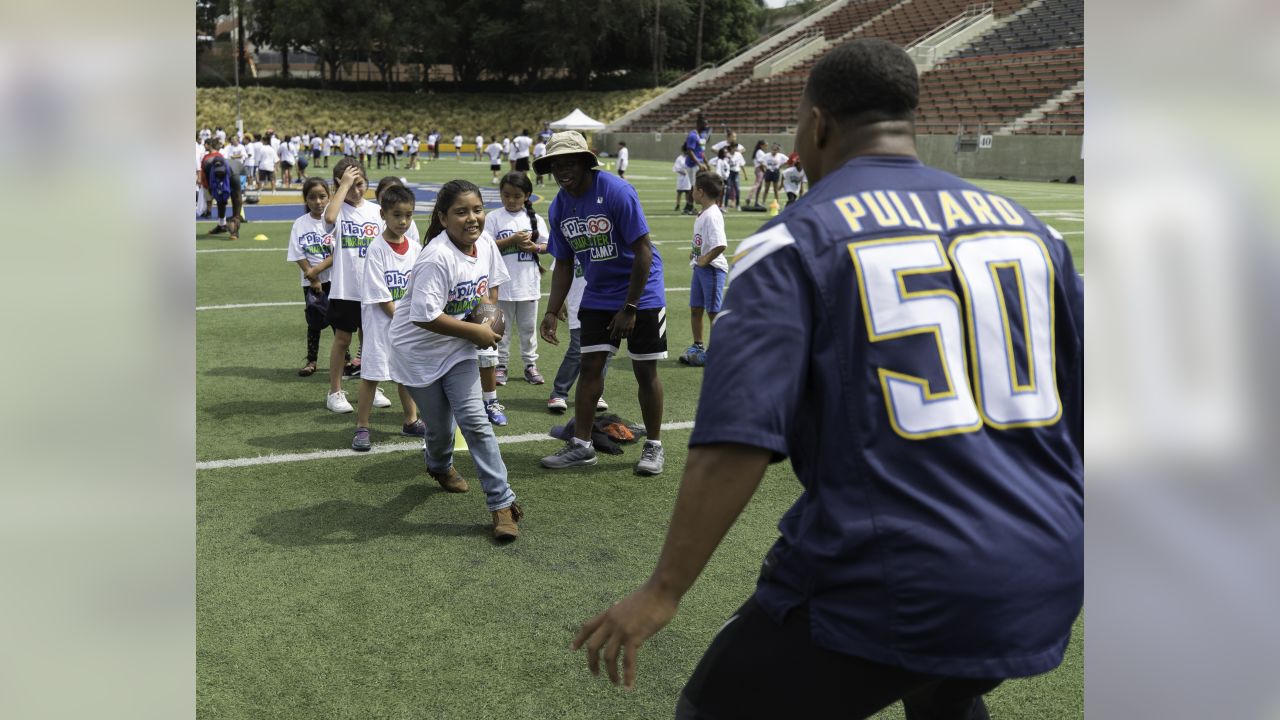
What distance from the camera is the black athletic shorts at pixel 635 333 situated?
6355 mm

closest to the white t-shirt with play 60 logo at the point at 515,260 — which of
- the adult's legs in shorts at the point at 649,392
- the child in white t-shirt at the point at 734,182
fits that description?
the adult's legs in shorts at the point at 649,392

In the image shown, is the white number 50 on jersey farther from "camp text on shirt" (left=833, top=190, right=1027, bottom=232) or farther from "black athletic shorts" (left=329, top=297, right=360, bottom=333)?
"black athletic shorts" (left=329, top=297, right=360, bottom=333)

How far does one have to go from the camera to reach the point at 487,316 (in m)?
5.49

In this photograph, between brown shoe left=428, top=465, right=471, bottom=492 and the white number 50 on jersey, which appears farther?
brown shoe left=428, top=465, right=471, bottom=492

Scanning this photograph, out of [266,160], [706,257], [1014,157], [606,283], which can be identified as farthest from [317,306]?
[1014,157]

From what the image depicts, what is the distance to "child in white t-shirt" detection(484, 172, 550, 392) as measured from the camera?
26.8 ft

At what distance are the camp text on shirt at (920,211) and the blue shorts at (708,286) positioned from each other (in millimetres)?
7205

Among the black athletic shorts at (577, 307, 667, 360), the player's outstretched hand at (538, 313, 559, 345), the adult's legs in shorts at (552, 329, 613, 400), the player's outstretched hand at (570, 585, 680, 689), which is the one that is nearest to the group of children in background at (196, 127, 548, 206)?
the adult's legs in shorts at (552, 329, 613, 400)

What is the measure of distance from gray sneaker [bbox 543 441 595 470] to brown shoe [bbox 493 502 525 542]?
1153 millimetres

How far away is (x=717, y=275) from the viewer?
9.31m

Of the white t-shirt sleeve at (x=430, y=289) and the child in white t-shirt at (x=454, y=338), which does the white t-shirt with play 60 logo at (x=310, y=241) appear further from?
the white t-shirt sleeve at (x=430, y=289)
